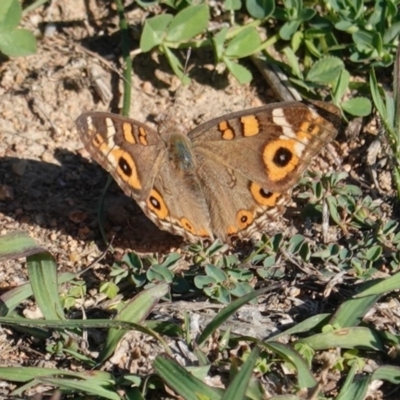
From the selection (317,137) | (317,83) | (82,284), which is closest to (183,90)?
(317,83)

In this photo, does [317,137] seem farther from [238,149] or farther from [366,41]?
[366,41]

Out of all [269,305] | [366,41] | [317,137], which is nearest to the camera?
[269,305]

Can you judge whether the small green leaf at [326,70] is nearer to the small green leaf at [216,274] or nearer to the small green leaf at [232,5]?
the small green leaf at [232,5]

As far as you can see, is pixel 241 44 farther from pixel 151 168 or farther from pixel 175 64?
pixel 151 168

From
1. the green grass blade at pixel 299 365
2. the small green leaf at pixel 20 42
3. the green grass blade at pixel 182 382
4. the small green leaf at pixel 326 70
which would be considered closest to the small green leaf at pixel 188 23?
the small green leaf at pixel 326 70

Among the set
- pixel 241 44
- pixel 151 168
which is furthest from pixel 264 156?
pixel 241 44

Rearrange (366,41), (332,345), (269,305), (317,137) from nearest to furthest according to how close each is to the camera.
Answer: (332,345)
(269,305)
(317,137)
(366,41)
